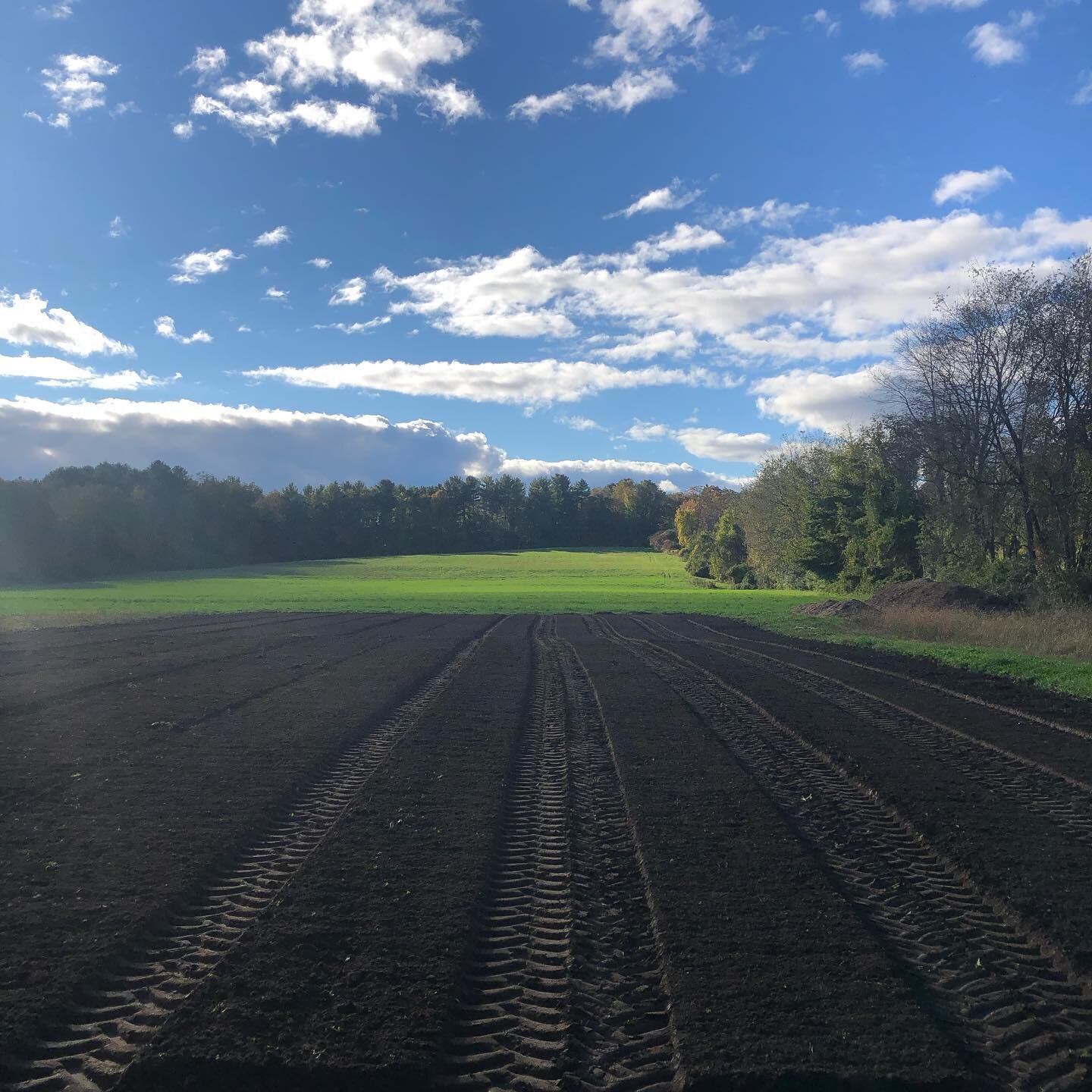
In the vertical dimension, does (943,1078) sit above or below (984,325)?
below

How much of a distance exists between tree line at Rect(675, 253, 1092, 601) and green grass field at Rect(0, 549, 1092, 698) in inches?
237

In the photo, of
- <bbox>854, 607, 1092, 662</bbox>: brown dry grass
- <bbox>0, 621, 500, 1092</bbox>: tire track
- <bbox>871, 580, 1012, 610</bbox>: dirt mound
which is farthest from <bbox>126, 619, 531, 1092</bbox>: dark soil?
<bbox>871, 580, 1012, 610</bbox>: dirt mound

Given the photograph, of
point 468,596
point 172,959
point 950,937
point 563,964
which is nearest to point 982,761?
point 950,937

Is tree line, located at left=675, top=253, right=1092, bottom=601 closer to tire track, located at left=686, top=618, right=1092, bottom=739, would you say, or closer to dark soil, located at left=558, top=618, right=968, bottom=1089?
tire track, located at left=686, top=618, right=1092, bottom=739

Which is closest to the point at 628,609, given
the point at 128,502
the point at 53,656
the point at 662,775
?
the point at 53,656

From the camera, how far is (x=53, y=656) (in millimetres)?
20094

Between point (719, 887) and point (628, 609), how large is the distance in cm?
3668

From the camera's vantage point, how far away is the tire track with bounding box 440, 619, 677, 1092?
12.6ft

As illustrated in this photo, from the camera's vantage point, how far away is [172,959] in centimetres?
479

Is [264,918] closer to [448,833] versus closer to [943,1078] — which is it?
[448,833]

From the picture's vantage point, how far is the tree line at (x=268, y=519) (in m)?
84.9

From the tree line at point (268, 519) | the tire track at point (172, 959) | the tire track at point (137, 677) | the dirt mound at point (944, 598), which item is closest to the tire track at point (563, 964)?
the tire track at point (172, 959)

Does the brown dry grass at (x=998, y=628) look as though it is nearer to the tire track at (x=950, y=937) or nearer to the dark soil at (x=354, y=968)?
the tire track at (x=950, y=937)

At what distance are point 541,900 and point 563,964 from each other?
97 cm
